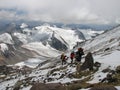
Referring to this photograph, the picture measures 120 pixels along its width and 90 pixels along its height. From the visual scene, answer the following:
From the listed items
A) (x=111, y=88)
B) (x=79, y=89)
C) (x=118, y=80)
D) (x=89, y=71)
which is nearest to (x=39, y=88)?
(x=79, y=89)

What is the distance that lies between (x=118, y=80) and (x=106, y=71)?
7296 millimetres

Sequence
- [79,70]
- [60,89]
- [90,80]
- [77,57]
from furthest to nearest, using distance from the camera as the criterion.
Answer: [77,57], [79,70], [90,80], [60,89]

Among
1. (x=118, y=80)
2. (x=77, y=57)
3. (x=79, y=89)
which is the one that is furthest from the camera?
(x=77, y=57)

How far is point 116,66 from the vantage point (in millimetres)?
43188

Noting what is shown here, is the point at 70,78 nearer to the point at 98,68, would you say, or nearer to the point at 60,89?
the point at 98,68

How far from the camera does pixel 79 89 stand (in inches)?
1231

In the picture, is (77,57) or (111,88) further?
(77,57)

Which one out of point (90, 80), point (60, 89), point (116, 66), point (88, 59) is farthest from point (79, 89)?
point (88, 59)

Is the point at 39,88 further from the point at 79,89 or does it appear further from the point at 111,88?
the point at 111,88

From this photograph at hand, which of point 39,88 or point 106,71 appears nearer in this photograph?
point 39,88

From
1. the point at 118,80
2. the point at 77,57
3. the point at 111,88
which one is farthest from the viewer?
the point at 77,57

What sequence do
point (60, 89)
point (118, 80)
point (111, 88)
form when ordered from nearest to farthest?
1. point (111, 88)
2. point (60, 89)
3. point (118, 80)

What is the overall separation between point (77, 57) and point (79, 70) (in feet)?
41.3

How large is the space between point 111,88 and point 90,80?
14024 mm
